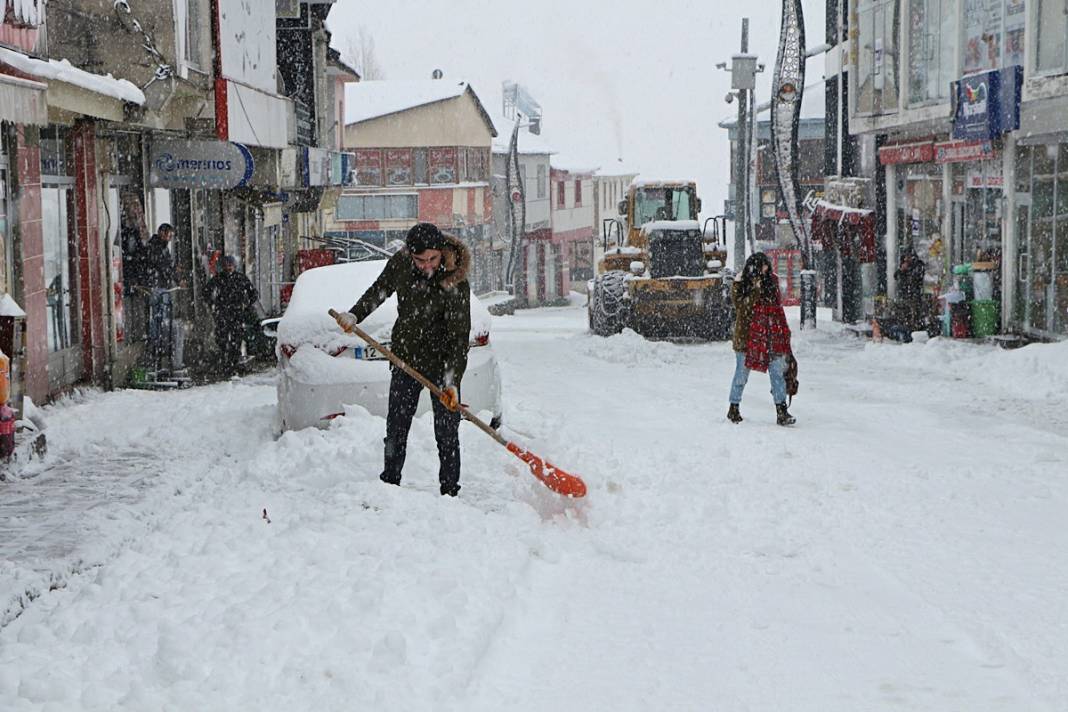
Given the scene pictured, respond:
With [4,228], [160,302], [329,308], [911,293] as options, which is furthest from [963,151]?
[329,308]

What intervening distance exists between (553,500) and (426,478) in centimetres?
119

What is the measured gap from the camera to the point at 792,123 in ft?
85.4

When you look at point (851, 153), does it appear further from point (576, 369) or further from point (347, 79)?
point (347, 79)

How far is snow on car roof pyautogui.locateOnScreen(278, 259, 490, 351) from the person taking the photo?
9.96 meters

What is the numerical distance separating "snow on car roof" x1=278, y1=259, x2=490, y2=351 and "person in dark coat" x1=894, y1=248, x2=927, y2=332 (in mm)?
12826

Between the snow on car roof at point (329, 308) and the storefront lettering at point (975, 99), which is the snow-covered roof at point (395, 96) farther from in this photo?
the snow on car roof at point (329, 308)

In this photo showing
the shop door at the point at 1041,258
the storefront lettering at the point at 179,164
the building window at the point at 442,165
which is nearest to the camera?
the storefront lettering at the point at 179,164

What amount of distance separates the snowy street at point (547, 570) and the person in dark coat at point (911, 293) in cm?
1018

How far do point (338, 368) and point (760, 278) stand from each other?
13.4 ft

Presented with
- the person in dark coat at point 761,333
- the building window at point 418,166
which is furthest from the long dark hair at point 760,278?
the building window at point 418,166

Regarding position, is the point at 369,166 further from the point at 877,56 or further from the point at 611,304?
the point at 611,304

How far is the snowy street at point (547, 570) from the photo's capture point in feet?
16.2

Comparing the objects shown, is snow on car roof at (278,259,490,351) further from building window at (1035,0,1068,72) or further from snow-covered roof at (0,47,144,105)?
building window at (1035,0,1068,72)

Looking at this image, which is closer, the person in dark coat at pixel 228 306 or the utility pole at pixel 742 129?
the person in dark coat at pixel 228 306
